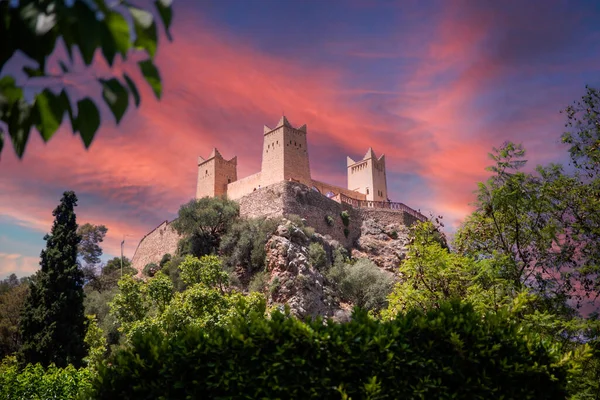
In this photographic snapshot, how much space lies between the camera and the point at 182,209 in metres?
36.1

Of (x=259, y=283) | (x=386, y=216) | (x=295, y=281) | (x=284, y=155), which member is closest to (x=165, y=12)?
(x=295, y=281)

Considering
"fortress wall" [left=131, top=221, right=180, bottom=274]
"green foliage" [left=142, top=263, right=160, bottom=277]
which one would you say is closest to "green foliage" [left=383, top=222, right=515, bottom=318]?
"green foliage" [left=142, top=263, right=160, bottom=277]

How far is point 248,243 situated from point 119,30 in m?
30.4

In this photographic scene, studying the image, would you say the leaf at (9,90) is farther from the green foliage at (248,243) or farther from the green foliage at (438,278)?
the green foliage at (248,243)

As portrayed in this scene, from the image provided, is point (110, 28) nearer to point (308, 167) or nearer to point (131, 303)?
point (131, 303)

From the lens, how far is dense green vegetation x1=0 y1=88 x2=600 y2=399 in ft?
18.2

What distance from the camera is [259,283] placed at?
2831cm

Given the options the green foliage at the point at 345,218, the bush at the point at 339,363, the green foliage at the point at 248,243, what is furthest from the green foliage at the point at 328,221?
the bush at the point at 339,363

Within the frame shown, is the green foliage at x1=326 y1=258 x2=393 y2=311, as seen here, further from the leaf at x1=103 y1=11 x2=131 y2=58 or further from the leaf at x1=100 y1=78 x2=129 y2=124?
the leaf at x1=103 y1=11 x2=131 y2=58

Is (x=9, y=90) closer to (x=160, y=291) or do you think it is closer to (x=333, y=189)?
(x=160, y=291)

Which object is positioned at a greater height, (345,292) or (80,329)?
(345,292)

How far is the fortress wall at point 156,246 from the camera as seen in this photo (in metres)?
41.6

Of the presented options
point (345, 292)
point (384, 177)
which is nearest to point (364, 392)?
point (345, 292)

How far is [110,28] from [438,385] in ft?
17.6
